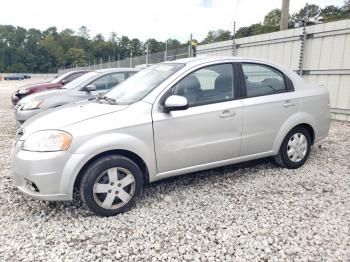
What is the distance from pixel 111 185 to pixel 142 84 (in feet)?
4.46

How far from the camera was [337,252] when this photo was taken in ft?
8.36

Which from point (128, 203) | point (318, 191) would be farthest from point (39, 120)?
point (318, 191)

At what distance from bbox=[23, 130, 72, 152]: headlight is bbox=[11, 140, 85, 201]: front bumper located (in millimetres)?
50

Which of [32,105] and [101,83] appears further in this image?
[101,83]

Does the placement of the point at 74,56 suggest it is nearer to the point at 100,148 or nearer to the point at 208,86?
the point at 208,86

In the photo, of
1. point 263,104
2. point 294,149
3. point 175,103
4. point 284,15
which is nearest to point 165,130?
point 175,103

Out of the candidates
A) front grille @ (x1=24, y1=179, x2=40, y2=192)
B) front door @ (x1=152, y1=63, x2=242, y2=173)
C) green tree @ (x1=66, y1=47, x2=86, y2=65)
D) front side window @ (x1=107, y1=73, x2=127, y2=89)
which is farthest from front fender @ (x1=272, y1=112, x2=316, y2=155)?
green tree @ (x1=66, y1=47, x2=86, y2=65)

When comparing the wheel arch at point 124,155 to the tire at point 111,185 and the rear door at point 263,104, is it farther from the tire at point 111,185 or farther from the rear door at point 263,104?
the rear door at point 263,104

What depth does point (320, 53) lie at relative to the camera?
816cm

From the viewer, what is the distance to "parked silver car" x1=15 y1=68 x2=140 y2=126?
21.1ft

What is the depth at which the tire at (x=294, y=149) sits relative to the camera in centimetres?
429

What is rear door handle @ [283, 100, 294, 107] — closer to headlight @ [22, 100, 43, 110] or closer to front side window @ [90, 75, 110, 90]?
front side window @ [90, 75, 110, 90]

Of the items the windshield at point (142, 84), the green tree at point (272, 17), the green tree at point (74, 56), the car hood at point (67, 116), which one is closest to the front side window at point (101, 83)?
the windshield at point (142, 84)

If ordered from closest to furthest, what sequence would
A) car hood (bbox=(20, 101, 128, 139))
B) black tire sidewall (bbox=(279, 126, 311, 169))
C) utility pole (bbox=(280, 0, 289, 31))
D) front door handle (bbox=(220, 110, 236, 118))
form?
car hood (bbox=(20, 101, 128, 139)), front door handle (bbox=(220, 110, 236, 118)), black tire sidewall (bbox=(279, 126, 311, 169)), utility pole (bbox=(280, 0, 289, 31))
